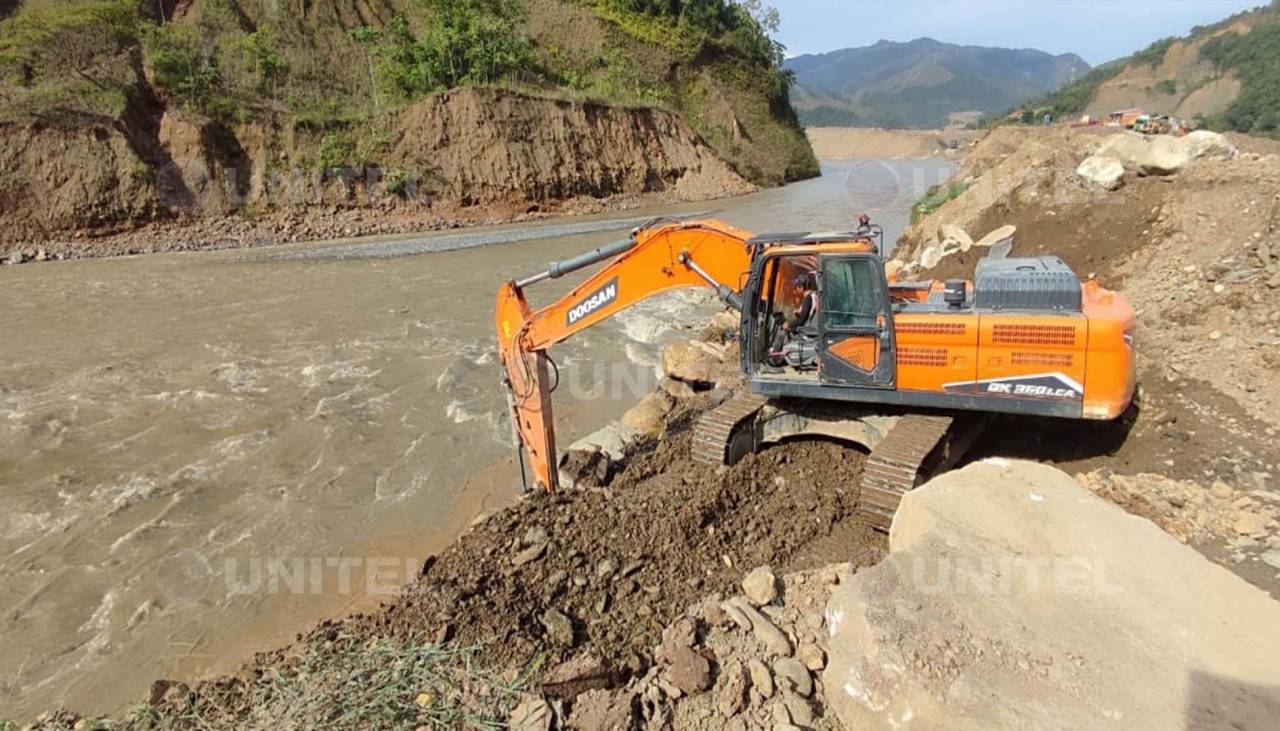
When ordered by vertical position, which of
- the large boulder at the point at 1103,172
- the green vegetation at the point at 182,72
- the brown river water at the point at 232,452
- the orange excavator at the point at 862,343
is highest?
the green vegetation at the point at 182,72

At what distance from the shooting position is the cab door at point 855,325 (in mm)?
5180

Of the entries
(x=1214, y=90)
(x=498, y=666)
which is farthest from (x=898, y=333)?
(x=1214, y=90)

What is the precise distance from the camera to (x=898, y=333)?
5.22 meters

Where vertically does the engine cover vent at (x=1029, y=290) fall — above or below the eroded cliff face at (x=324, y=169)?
below

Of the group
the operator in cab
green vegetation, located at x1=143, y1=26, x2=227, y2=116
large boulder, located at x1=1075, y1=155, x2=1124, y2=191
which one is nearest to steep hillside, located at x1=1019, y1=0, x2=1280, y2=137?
large boulder, located at x1=1075, y1=155, x2=1124, y2=191

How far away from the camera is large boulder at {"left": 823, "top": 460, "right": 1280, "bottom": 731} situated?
2.84 metres

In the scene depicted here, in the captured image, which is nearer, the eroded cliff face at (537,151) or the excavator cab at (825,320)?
the excavator cab at (825,320)

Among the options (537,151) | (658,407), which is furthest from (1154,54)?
(658,407)

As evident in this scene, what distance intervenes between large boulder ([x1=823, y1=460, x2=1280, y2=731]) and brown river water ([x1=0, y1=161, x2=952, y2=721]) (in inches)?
155

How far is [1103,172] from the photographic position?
1134 centimetres

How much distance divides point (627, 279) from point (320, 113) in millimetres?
28735

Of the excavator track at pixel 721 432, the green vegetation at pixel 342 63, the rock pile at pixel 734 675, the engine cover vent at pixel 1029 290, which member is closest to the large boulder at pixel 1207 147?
the engine cover vent at pixel 1029 290

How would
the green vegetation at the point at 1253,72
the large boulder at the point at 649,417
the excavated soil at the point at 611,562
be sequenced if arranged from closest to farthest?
the excavated soil at the point at 611,562 < the large boulder at the point at 649,417 < the green vegetation at the point at 1253,72

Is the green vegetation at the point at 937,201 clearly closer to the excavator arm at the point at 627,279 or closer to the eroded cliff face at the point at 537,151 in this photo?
the excavator arm at the point at 627,279
